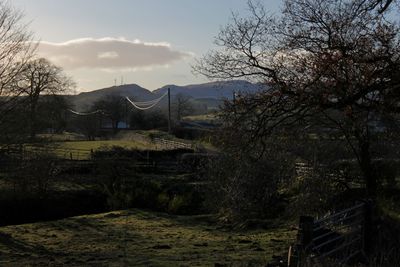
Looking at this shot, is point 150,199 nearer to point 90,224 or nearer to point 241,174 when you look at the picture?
point 90,224

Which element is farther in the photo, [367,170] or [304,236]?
[367,170]

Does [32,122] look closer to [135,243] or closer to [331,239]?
[135,243]

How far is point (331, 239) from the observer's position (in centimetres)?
1075

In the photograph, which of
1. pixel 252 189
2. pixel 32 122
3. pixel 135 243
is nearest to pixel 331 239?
pixel 135 243

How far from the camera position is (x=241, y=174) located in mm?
23641

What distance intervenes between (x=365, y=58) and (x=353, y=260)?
5343mm

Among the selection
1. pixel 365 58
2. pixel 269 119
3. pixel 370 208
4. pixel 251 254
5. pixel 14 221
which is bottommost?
pixel 14 221

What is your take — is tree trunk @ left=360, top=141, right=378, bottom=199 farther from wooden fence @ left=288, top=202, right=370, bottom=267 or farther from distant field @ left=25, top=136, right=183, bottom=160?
distant field @ left=25, top=136, right=183, bottom=160

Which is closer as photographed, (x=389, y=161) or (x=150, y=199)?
(x=389, y=161)

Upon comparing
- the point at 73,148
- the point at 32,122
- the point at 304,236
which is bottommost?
the point at 73,148

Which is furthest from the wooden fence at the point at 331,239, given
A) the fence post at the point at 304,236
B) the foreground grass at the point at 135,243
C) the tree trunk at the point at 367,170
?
the tree trunk at the point at 367,170

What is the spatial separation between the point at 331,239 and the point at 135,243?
9.94 m

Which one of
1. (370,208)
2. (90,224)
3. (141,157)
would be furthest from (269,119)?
(141,157)

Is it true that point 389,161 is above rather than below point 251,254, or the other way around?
above
